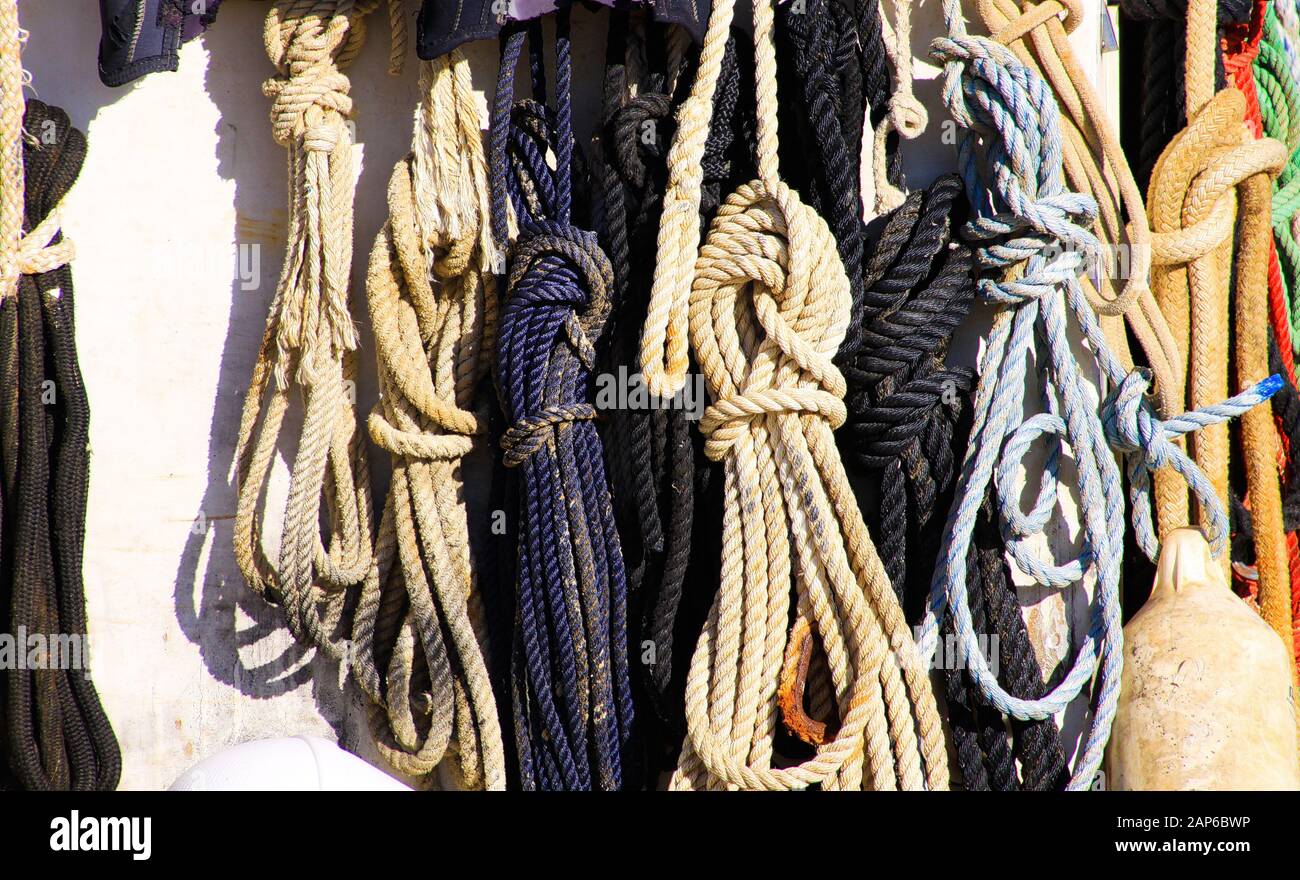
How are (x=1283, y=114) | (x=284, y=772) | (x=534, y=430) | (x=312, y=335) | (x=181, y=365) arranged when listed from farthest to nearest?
(x=1283, y=114), (x=181, y=365), (x=312, y=335), (x=534, y=430), (x=284, y=772)

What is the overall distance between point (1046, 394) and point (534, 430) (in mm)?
909

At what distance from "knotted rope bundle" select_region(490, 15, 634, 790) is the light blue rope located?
1.83 feet

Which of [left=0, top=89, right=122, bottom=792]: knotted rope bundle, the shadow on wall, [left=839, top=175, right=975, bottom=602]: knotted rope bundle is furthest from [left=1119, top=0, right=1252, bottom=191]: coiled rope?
[left=0, top=89, right=122, bottom=792]: knotted rope bundle

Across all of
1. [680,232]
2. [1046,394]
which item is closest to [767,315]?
[680,232]

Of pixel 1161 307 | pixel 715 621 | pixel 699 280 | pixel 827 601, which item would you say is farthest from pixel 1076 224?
pixel 715 621

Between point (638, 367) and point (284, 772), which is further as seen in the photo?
point (638, 367)

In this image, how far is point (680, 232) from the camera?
1828 mm

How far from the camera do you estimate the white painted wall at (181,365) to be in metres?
2.10

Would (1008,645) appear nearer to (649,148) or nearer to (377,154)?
(649,148)

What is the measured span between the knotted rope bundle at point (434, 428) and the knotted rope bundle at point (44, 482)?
53 centimetres

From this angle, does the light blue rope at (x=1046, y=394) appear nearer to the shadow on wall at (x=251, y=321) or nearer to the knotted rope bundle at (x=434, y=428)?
the knotted rope bundle at (x=434, y=428)

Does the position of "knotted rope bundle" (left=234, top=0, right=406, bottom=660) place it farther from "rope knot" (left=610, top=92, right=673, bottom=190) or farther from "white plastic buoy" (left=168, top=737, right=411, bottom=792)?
"rope knot" (left=610, top=92, right=673, bottom=190)

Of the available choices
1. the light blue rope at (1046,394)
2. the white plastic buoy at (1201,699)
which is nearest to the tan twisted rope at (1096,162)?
the light blue rope at (1046,394)

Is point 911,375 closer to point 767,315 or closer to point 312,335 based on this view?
point 767,315
